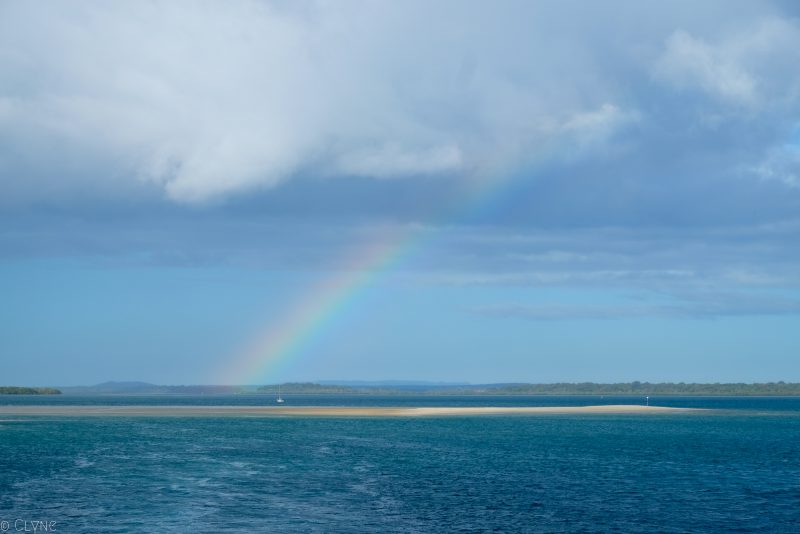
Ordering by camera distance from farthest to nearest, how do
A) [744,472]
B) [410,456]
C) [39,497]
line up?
[410,456] → [744,472] → [39,497]

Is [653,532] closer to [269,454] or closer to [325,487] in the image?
[325,487]

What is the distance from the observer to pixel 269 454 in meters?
75.8

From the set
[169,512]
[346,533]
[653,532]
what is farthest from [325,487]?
[653,532]

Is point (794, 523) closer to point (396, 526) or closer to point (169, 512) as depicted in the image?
point (396, 526)

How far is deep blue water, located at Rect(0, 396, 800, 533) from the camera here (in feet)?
140

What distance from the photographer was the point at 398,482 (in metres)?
56.9

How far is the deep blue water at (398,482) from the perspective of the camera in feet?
140

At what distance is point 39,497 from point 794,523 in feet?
127

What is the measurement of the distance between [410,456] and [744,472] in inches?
1013

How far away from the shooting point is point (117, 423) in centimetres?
12719

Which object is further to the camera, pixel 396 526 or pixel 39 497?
pixel 39 497

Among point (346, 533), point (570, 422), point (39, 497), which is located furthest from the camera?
point (570, 422)

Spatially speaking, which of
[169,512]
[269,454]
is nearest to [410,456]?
[269,454]

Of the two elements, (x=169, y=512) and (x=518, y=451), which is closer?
(x=169, y=512)
